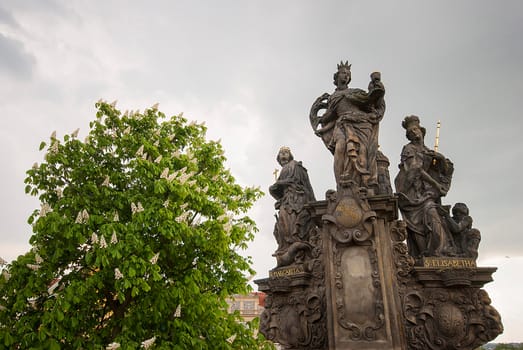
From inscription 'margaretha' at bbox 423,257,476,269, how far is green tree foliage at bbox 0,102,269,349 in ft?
11.6

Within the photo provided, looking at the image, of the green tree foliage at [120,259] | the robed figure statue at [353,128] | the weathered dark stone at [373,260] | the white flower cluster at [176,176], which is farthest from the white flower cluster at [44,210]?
the robed figure statue at [353,128]

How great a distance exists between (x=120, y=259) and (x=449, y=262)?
18.4ft

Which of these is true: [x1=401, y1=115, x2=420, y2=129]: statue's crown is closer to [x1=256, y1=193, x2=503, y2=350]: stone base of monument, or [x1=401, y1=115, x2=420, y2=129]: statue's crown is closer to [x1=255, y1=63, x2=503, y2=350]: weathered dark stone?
[x1=255, y1=63, x2=503, y2=350]: weathered dark stone

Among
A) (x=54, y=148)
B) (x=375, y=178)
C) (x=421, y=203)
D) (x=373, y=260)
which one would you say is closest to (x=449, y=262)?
(x=421, y=203)

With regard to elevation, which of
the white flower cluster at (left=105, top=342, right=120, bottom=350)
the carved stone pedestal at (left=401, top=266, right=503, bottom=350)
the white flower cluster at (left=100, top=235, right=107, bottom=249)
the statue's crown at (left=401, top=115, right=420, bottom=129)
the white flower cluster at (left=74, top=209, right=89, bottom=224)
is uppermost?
the statue's crown at (left=401, top=115, right=420, bottom=129)

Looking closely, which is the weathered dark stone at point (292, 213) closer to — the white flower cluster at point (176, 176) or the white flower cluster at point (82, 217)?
the white flower cluster at point (176, 176)

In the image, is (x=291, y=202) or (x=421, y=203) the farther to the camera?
(x=291, y=202)

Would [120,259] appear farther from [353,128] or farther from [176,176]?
[353,128]

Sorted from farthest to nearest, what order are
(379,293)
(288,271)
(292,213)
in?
Result: (292,213), (288,271), (379,293)

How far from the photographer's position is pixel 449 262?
269 inches

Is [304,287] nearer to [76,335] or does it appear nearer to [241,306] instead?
[76,335]

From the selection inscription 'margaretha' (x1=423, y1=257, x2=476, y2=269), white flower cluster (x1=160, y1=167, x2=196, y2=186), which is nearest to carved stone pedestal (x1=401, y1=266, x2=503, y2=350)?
inscription 'margaretha' (x1=423, y1=257, x2=476, y2=269)

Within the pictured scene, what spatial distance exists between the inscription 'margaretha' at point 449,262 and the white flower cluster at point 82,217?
19.4 feet

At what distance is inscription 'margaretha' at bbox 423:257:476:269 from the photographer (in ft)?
22.3
